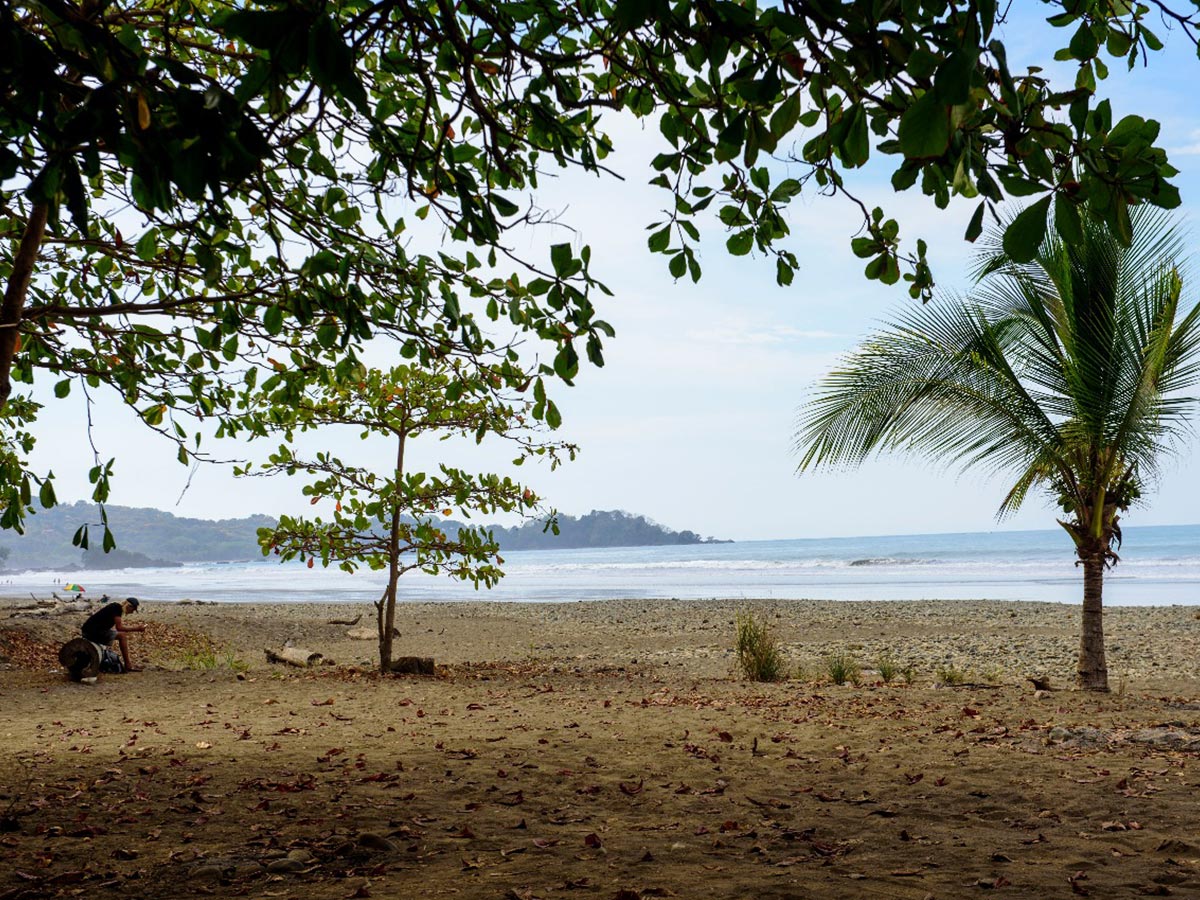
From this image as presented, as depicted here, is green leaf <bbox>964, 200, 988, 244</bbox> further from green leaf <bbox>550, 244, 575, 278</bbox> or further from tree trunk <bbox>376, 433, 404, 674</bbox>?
tree trunk <bbox>376, 433, 404, 674</bbox>

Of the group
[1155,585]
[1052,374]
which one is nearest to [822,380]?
[1052,374]

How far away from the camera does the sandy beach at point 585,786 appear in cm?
352

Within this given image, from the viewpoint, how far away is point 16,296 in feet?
13.5

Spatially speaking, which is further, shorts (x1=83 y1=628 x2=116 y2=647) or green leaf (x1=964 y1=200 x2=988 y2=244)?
shorts (x1=83 y1=628 x2=116 y2=647)

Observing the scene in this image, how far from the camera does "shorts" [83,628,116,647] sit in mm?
9812

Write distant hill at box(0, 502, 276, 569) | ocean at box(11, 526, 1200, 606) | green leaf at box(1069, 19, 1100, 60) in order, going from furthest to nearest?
distant hill at box(0, 502, 276, 569), ocean at box(11, 526, 1200, 606), green leaf at box(1069, 19, 1100, 60)

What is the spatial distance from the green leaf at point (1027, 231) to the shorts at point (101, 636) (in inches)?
406

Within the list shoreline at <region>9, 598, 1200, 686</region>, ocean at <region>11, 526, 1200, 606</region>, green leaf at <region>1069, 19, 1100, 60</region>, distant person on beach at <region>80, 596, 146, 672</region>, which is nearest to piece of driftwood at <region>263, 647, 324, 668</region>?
shoreline at <region>9, 598, 1200, 686</region>

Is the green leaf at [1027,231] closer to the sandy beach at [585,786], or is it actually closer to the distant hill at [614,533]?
the sandy beach at [585,786]

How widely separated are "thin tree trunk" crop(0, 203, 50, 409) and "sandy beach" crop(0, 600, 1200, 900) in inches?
78.1

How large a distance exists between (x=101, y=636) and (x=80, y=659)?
0.47 meters

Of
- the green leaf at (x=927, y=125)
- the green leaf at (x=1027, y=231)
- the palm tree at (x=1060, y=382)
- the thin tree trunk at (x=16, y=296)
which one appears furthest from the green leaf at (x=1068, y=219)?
the palm tree at (x=1060, y=382)

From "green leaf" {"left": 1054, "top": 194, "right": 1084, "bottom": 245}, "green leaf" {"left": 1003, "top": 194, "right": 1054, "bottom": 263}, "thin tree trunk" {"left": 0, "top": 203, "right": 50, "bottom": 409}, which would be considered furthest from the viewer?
"thin tree trunk" {"left": 0, "top": 203, "right": 50, "bottom": 409}

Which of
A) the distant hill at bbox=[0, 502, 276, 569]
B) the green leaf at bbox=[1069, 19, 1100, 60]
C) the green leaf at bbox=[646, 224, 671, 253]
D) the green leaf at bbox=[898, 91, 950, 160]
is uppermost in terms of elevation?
the green leaf at bbox=[1069, 19, 1100, 60]
